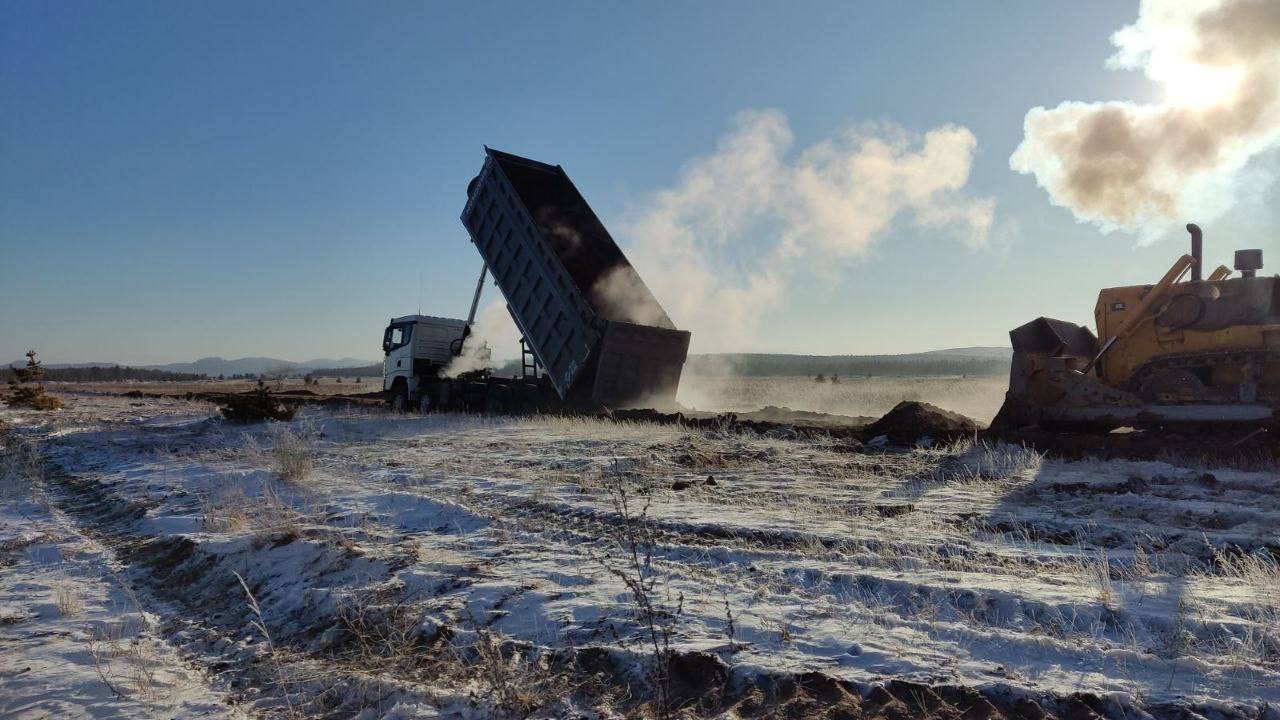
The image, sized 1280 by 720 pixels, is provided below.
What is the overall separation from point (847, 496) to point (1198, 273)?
8.56 meters

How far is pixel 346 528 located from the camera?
6434 mm

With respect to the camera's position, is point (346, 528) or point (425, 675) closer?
point (425, 675)

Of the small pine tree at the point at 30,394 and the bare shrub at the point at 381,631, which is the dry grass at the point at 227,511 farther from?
the small pine tree at the point at 30,394

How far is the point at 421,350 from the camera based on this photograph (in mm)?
19891

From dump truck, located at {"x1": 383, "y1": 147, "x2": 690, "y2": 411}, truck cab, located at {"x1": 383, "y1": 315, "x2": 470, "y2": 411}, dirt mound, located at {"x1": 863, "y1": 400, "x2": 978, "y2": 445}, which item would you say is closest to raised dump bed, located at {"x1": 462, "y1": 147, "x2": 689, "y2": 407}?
dump truck, located at {"x1": 383, "y1": 147, "x2": 690, "y2": 411}

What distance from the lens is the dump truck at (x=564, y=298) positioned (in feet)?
49.1

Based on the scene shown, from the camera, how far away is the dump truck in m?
15.0

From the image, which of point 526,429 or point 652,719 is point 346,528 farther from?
point 526,429

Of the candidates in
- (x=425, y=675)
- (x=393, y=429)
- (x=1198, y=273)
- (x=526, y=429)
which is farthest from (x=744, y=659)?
(x=393, y=429)

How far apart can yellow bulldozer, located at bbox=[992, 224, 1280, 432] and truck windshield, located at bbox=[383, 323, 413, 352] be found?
15123 millimetres

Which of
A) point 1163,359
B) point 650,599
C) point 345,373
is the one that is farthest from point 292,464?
point 345,373

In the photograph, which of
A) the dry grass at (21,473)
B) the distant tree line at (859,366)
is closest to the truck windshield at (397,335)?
the dry grass at (21,473)

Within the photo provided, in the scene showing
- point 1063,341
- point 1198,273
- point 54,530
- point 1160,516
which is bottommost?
point 54,530

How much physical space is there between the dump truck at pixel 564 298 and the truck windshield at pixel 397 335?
10.5ft
